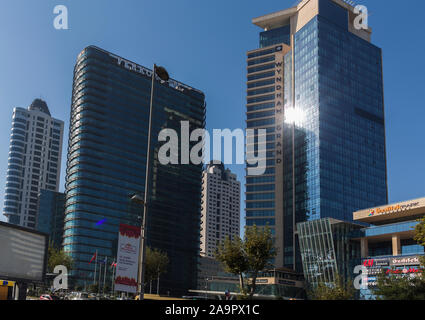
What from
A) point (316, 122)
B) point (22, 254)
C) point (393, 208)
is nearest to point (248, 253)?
point (22, 254)

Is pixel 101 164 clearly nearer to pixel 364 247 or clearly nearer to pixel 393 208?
pixel 364 247

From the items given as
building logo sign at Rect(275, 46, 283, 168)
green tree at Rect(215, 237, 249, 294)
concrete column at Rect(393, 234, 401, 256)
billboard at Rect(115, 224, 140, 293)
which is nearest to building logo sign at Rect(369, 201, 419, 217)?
concrete column at Rect(393, 234, 401, 256)

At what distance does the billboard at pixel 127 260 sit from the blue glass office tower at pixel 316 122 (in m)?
138

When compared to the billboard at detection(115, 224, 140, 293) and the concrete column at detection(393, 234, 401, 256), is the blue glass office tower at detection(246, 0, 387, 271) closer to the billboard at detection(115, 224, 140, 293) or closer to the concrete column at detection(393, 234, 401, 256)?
the concrete column at detection(393, 234, 401, 256)

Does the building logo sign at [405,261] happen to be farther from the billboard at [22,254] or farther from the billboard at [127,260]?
the billboard at [127,260]

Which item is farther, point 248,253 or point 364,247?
point 364,247

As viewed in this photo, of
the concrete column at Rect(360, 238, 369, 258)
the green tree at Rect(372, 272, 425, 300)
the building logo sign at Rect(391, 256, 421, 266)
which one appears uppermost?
the concrete column at Rect(360, 238, 369, 258)

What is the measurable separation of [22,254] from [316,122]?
138374 millimetres

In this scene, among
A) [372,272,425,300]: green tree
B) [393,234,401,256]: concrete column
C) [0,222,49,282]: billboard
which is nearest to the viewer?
[0,222,49,282]: billboard

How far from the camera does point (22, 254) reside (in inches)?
1328

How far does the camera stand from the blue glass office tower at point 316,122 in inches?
6280

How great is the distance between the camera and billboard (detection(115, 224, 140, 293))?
19062mm

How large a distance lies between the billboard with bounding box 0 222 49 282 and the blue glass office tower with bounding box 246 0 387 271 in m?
125
